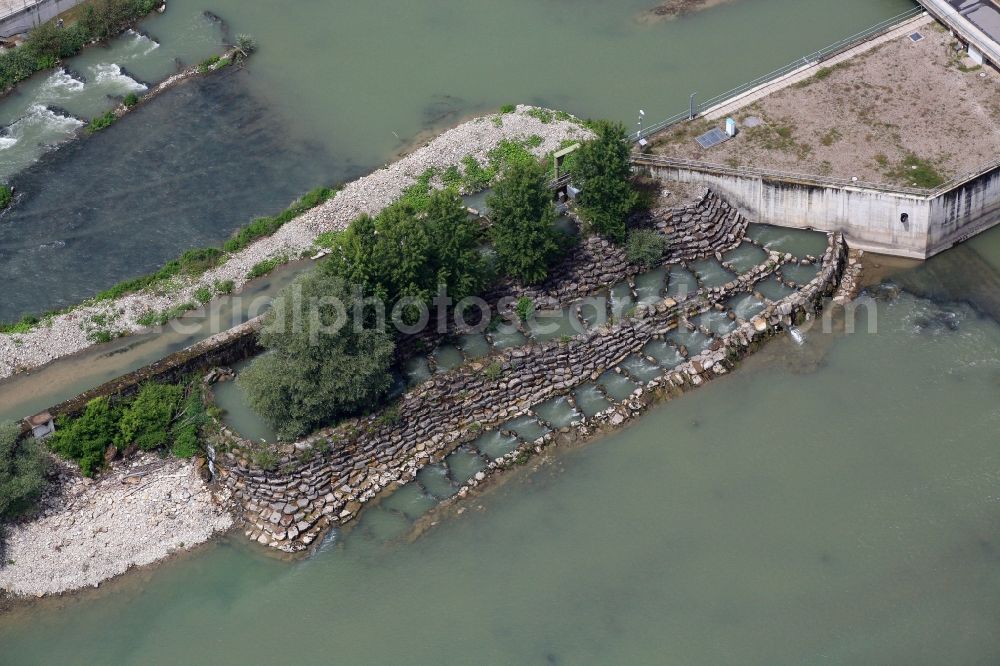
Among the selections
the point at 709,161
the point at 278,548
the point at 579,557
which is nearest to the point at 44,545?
the point at 278,548

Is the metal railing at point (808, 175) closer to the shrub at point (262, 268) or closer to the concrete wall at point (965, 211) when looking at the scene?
the concrete wall at point (965, 211)

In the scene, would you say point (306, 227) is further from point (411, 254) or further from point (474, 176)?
point (411, 254)

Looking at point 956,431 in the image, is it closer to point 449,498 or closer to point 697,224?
point 697,224

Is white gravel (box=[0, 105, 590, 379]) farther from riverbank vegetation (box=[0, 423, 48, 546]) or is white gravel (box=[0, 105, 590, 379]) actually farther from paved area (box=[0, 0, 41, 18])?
paved area (box=[0, 0, 41, 18])

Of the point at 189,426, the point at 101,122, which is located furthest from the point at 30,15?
the point at 189,426

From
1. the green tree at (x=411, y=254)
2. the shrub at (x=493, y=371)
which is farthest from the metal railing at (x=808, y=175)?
the shrub at (x=493, y=371)

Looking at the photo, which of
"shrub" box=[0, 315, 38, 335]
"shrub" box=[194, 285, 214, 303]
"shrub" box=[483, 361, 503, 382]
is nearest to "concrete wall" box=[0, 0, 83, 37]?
"shrub" box=[0, 315, 38, 335]

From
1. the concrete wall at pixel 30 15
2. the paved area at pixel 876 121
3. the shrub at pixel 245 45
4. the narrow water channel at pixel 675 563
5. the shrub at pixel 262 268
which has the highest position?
the concrete wall at pixel 30 15
